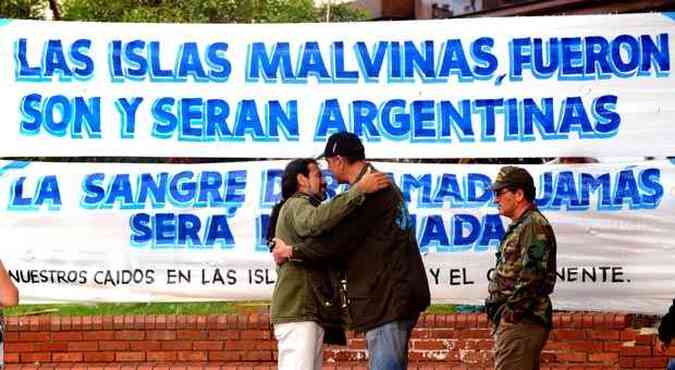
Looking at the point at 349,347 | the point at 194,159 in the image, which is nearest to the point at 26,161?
the point at 194,159

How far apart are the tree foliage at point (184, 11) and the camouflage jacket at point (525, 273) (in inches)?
270

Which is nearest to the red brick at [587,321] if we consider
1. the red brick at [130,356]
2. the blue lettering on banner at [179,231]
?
the blue lettering on banner at [179,231]

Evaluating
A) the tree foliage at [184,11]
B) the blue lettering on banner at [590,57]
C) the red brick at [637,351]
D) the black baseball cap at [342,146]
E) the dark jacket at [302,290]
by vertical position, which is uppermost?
the tree foliage at [184,11]

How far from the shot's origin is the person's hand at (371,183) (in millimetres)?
6891

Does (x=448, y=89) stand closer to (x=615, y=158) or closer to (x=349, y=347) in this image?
(x=615, y=158)

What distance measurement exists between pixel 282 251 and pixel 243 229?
1.74 meters

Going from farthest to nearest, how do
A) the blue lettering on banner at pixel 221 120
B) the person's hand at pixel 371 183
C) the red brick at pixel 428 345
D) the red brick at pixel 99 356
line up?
the red brick at pixel 99 356 < the red brick at pixel 428 345 < the blue lettering on banner at pixel 221 120 < the person's hand at pixel 371 183

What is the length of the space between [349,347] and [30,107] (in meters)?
2.63

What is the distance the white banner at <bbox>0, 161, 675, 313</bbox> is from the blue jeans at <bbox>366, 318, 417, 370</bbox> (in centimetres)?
185

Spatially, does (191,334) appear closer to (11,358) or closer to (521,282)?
(11,358)

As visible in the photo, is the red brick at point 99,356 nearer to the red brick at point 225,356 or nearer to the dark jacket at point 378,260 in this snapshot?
the red brick at point 225,356

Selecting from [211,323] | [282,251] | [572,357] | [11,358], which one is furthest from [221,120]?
[572,357]

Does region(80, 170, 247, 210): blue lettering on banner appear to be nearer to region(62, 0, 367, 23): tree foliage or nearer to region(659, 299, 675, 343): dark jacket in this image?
region(659, 299, 675, 343): dark jacket

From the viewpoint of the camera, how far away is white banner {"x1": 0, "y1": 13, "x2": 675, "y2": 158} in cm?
873
